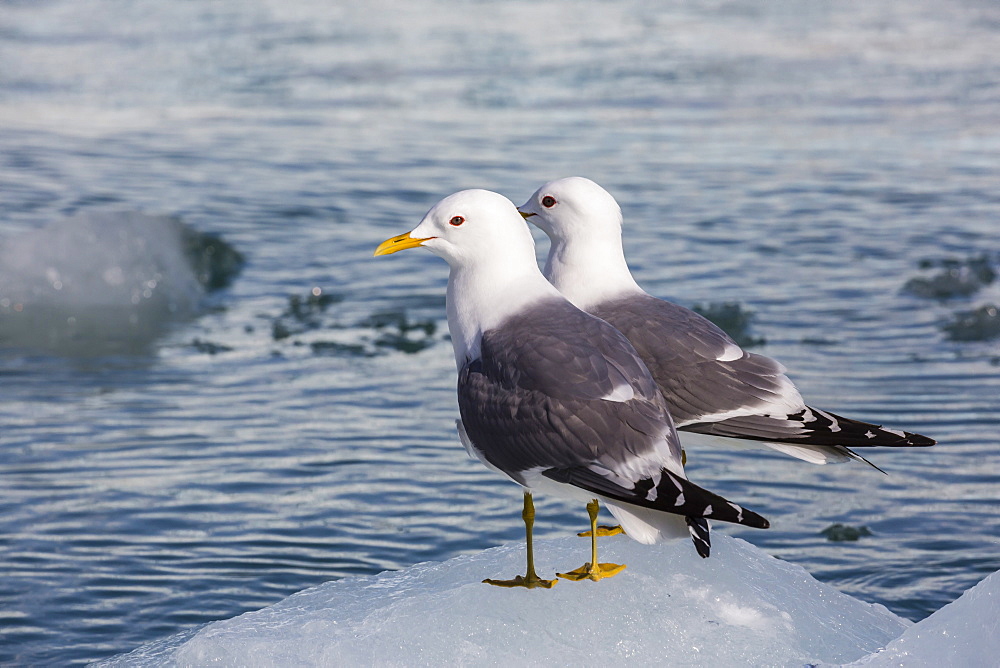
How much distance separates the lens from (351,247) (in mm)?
12031

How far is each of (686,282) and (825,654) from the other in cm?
660

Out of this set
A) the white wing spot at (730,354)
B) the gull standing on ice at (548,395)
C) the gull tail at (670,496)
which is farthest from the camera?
the white wing spot at (730,354)

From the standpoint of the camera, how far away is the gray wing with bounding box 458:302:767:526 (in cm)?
389

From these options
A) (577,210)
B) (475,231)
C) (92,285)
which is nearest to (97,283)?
(92,285)

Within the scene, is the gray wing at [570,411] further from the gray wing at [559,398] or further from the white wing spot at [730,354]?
the white wing spot at [730,354]

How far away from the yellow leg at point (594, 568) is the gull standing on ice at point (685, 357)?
1.46ft

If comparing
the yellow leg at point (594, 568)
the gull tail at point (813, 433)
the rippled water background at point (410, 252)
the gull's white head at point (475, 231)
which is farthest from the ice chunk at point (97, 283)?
the gull tail at point (813, 433)

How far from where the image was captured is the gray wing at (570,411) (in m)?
3.89

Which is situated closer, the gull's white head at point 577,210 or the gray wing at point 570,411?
the gray wing at point 570,411

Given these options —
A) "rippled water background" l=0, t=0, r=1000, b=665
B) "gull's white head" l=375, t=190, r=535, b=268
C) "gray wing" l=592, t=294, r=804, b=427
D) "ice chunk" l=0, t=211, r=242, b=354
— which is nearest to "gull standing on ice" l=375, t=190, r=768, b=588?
"gull's white head" l=375, t=190, r=535, b=268

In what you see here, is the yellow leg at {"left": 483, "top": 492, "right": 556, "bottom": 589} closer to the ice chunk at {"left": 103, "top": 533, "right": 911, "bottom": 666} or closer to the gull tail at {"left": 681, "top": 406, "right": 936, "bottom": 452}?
the ice chunk at {"left": 103, "top": 533, "right": 911, "bottom": 666}

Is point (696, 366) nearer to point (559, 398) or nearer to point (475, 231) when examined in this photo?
point (559, 398)

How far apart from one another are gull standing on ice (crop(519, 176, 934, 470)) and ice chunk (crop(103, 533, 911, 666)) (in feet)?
1.55

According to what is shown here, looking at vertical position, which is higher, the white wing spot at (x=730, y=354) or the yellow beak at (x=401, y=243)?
the yellow beak at (x=401, y=243)
